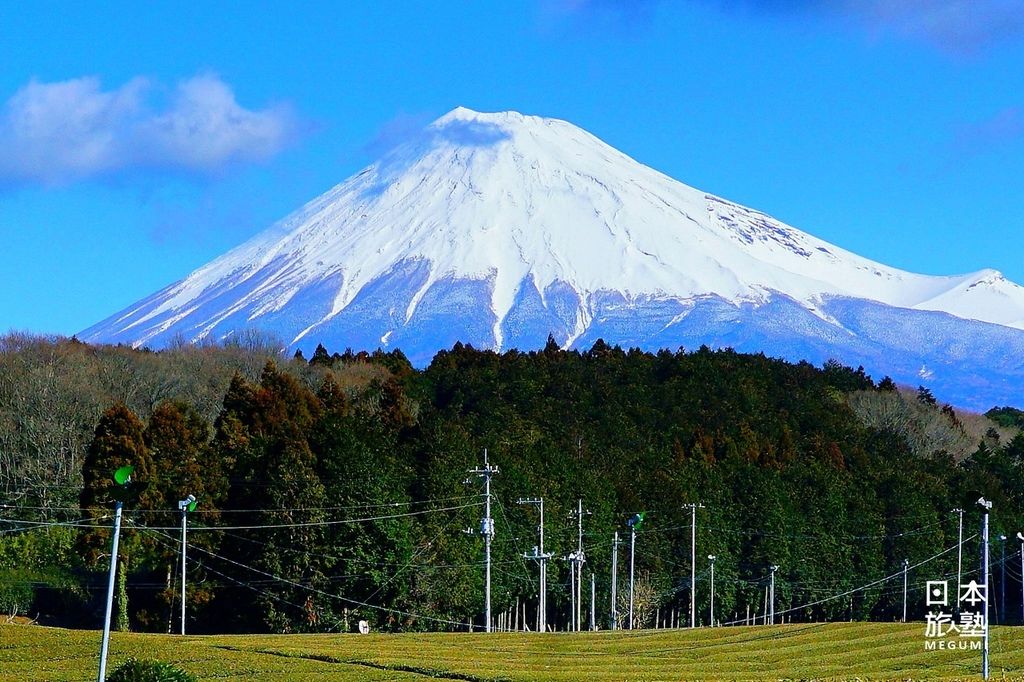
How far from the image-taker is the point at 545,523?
A: 8038 cm

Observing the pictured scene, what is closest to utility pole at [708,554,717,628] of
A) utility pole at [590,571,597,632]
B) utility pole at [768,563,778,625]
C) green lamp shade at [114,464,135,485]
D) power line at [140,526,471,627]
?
utility pole at [768,563,778,625]

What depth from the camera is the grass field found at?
A: 146 feet

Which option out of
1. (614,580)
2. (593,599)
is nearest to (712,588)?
(593,599)

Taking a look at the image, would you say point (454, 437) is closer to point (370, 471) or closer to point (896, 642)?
point (370, 471)

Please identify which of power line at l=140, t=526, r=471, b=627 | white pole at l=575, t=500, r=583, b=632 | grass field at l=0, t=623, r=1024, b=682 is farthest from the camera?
white pole at l=575, t=500, r=583, b=632

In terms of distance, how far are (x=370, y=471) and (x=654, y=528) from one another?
18.3m

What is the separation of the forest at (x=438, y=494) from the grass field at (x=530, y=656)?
764 cm

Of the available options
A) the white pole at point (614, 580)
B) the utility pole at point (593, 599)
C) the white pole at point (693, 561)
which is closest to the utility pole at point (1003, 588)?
the white pole at point (614, 580)

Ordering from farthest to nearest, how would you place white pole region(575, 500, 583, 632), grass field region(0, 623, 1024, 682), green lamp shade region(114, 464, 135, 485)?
white pole region(575, 500, 583, 632) < grass field region(0, 623, 1024, 682) < green lamp shade region(114, 464, 135, 485)

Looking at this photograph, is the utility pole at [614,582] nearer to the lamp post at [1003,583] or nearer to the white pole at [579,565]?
the lamp post at [1003,583]

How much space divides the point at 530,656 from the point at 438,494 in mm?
24076

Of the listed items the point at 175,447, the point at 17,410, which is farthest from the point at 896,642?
the point at 17,410

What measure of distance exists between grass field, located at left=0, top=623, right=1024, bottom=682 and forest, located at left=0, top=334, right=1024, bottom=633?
7644 mm

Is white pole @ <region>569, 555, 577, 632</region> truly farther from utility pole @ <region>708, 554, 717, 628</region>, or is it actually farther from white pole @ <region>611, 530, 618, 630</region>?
utility pole @ <region>708, 554, 717, 628</region>
